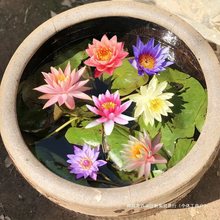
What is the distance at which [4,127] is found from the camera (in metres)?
2.01

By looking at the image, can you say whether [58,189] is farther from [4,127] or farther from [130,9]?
[130,9]

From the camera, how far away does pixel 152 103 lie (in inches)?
83.8

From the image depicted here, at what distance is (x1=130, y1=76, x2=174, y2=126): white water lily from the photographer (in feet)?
6.95

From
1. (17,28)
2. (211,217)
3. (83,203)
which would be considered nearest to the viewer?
(83,203)

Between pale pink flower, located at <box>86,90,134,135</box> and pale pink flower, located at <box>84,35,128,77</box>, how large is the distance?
6.0 inches

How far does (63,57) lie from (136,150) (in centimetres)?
60

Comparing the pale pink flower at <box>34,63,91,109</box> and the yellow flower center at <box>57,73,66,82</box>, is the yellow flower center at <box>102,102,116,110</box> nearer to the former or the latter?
the pale pink flower at <box>34,63,91,109</box>

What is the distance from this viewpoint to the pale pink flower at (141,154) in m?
2.03

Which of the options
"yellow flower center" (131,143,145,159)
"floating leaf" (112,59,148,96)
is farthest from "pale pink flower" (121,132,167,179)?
"floating leaf" (112,59,148,96)

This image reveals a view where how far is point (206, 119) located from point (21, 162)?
2.47 ft

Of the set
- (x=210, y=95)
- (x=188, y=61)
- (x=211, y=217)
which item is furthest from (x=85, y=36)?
(x=211, y=217)

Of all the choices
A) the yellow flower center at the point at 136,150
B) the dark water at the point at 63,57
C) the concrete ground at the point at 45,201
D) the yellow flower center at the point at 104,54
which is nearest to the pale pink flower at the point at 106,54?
the yellow flower center at the point at 104,54

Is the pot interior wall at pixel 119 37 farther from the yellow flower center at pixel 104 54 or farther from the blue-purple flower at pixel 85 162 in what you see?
the blue-purple flower at pixel 85 162

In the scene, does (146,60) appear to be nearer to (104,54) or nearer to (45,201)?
(104,54)
